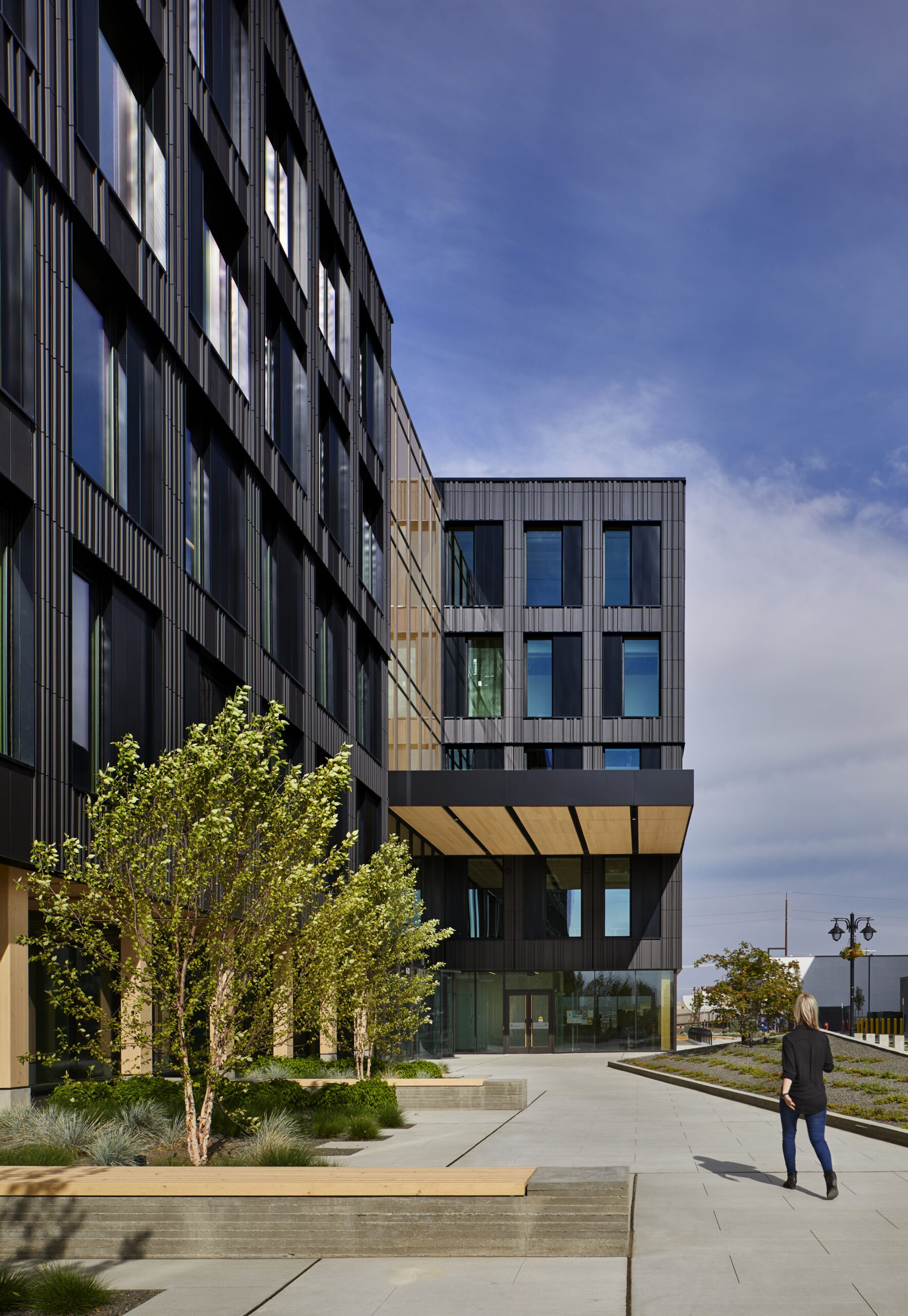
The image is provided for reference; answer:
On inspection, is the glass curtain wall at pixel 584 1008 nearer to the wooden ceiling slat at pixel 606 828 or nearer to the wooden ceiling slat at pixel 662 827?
the wooden ceiling slat at pixel 606 828

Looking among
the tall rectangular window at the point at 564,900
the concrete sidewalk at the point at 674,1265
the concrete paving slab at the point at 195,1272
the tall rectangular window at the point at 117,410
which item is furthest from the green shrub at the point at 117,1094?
the tall rectangular window at the point at 564,900

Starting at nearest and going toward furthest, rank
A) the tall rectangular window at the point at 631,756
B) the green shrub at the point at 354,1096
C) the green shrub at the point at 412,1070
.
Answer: the green shrub at the point at 354,1096
the green shrub at the point at 412,1070
the tall rectangular window at the point at 631,756

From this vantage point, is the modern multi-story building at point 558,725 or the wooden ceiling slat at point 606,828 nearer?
the wooden ceiling slat at point 606,828

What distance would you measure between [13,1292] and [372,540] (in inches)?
1247

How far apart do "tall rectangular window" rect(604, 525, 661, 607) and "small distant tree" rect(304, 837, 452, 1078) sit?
86.8 feet

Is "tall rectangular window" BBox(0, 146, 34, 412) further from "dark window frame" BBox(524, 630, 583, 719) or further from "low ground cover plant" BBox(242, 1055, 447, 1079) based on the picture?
"dark window frame" BBox(524, 630, 583, 719)

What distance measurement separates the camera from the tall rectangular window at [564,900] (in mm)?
52906

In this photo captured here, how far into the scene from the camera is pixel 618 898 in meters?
52.8

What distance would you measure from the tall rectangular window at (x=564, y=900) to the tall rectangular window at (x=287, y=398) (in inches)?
1058

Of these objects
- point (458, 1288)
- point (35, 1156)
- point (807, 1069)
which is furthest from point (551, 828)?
point (458, 1288)

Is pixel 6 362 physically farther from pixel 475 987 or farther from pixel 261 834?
pixel 475 987

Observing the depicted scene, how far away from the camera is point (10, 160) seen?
15992 millimetres

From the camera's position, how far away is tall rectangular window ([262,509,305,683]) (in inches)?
1103

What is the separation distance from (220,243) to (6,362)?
1129 cm
